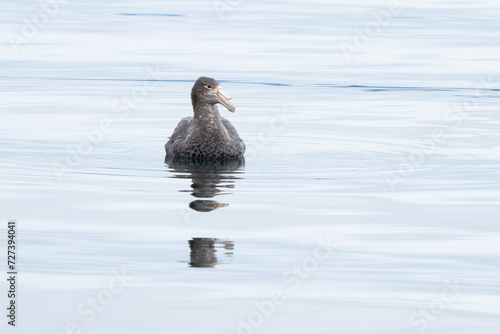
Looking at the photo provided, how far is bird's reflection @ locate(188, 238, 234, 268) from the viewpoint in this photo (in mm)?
10211

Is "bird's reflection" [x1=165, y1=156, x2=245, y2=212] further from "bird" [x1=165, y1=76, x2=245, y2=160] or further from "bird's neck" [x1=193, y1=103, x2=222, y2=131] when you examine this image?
"bird's neck" [x1=193, y1=103, x2=222, y2=131]

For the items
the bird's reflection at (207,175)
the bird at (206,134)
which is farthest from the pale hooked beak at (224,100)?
the bird's reflection at (207,175)

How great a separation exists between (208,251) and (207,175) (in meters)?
4.11

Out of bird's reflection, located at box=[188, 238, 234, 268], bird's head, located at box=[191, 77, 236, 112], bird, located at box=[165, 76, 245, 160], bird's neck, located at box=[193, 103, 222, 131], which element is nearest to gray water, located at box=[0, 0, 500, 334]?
bird's reflection, located at box=[188, 238, 234, 268]

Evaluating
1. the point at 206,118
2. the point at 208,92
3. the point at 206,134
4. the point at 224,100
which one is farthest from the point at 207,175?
the point at 208,92

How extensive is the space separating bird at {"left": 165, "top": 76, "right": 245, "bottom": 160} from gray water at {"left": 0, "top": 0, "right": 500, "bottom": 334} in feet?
1.01

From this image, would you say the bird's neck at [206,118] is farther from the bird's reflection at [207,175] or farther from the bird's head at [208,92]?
the bird's reflection at [207,175]

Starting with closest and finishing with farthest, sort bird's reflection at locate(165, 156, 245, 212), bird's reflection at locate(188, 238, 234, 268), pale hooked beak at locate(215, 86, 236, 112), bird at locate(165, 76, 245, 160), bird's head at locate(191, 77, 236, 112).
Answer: bird's reflection at locate(188, 238, 234, 268), bird's reflection at locate(165, 156, 245, 212), bird at locate(165, 76, 245, 160), pale hooked beak at locate(215, 86, 236, 112), bird's head at locate(191, 77, 236, 112)

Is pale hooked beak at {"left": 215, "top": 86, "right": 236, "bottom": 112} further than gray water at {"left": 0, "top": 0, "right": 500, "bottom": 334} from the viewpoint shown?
Yes

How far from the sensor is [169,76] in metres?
24.4

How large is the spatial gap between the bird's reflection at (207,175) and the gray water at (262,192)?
5cm

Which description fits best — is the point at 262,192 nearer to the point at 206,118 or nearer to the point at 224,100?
the point at 206,118

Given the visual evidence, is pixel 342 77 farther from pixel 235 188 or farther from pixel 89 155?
pixel 235 188

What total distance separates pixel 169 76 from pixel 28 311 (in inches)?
614
